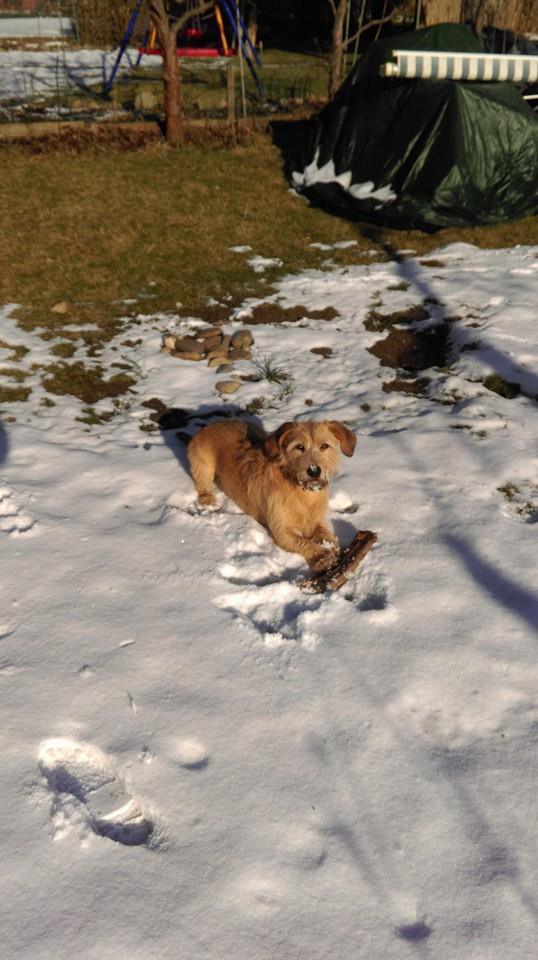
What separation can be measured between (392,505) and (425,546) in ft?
1.63

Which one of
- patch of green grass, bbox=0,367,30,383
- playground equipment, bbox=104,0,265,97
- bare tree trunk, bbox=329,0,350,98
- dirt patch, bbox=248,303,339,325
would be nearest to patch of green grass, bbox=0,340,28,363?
patch of green grass, bbox=0,367,30,383

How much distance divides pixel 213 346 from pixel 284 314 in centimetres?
130

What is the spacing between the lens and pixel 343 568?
161 inches

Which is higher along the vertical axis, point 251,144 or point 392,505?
point 251,144

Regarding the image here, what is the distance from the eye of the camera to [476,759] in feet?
10.1

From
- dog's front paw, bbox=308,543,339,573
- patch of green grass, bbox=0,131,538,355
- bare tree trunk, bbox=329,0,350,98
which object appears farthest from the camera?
bare tree trunk, bbox=329,0,350,98

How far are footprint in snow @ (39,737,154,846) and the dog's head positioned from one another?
184cm

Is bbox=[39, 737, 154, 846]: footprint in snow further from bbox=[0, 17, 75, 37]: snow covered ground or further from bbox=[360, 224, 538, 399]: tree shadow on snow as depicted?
bbox=[0, 17, 75, 37]: snow covered ground

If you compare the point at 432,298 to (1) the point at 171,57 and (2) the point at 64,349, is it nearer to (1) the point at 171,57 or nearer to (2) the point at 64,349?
(2) the point at 64,349

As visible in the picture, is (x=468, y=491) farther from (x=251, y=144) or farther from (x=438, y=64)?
(x=251, y=144)

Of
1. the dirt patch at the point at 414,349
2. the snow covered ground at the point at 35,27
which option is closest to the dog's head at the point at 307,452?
the dirt patch at the point at 414,349

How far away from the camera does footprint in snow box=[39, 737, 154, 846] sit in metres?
2.81

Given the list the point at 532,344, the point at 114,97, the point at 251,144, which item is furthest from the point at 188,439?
the point at 114,97

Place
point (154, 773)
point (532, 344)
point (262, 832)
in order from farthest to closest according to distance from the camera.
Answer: point (532, 344) → point (154, 773) → point (262, 832)
